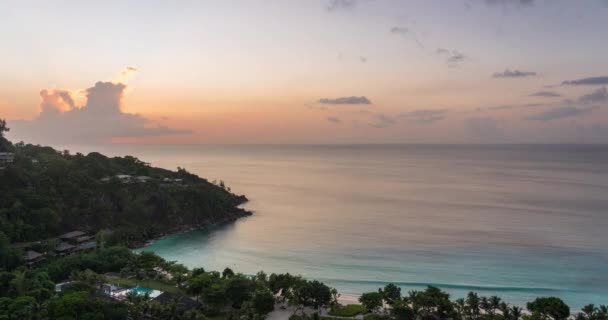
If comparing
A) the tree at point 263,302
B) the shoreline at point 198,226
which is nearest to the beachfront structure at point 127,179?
the shoreline at point 198,226

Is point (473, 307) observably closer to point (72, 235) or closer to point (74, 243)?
point (74, 243)

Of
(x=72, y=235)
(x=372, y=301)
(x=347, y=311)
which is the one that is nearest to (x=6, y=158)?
(x=72, y=235)

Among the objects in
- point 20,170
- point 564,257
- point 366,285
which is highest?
point 20,170

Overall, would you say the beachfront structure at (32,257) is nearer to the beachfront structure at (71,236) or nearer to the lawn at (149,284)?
the beachfront structure at (71,236)

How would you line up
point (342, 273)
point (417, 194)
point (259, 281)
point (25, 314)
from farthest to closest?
1. point (417, 194)
2. point (342, 273)
3. point (259, 281)
4. point (25, 314)

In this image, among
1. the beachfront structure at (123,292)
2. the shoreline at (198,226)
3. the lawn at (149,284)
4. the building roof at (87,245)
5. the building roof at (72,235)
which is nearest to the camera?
the beachfront structure at (123,292)

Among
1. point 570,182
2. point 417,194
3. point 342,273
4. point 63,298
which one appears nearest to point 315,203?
point 417,194

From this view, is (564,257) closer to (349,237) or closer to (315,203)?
(349,237)

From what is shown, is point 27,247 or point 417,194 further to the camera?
point 417,194
